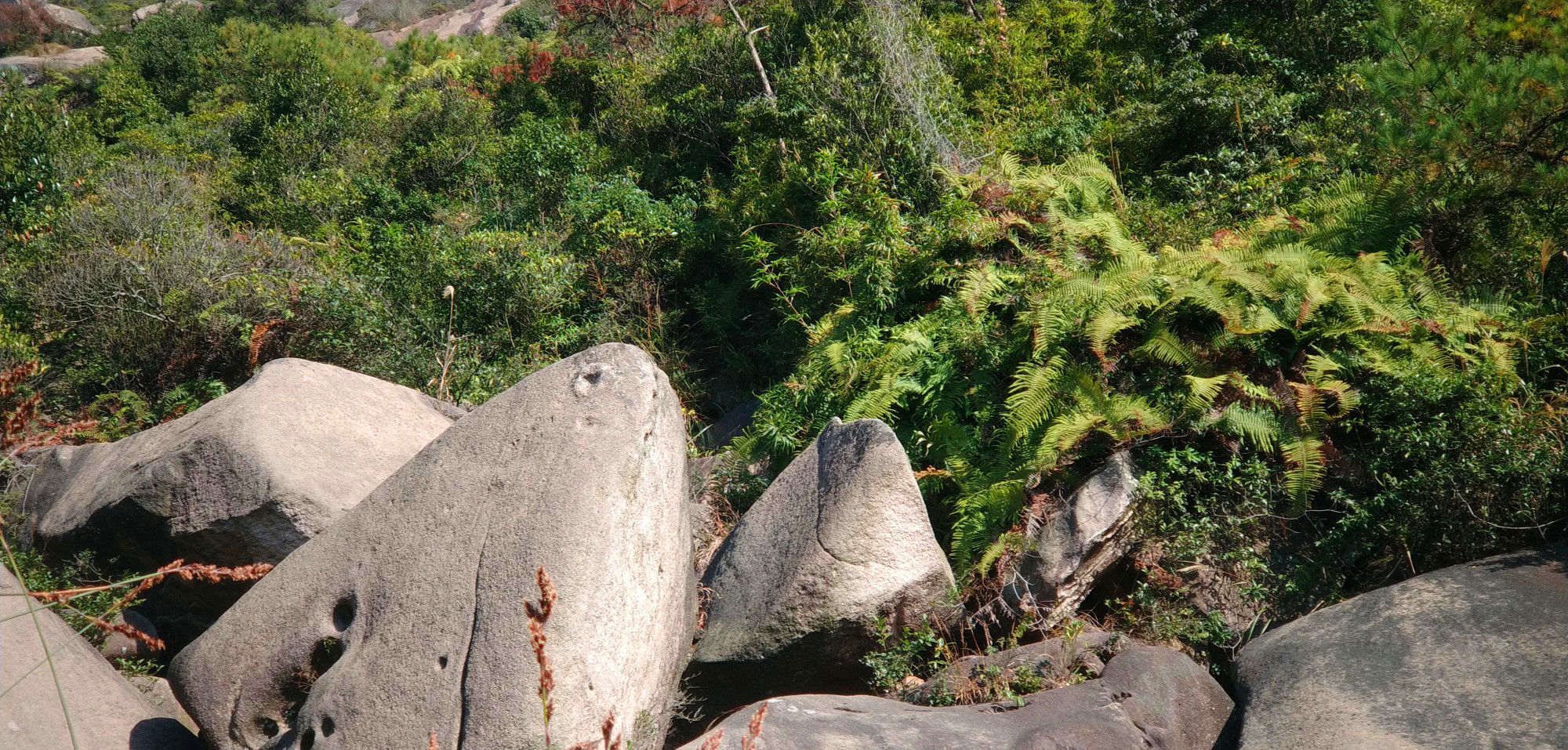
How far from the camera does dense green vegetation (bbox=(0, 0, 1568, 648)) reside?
208 inches

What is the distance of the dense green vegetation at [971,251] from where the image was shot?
208 inches

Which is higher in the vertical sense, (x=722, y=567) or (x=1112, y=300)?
(x=1112, y=300)

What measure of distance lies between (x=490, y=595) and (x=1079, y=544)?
306 cm

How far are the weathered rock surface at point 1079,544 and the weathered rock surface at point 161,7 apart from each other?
96.6 ft

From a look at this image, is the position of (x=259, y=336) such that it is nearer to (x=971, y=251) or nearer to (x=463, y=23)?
(x=971, y=251)

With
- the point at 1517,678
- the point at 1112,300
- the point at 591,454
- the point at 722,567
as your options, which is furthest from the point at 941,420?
the point at 1517,678

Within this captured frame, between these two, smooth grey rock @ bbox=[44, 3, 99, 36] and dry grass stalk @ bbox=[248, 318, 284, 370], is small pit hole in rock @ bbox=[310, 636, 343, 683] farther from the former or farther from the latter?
smooth grey rock @ bbox=[44, 3, 99, 36]

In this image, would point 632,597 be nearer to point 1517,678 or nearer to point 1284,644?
point 1284,644

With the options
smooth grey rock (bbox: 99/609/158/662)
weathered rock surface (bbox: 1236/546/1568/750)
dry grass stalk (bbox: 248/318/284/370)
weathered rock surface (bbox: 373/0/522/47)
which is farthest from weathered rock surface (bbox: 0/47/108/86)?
weathered rock surface (bbox: 1236/546/1568/750)

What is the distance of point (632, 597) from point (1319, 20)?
8200 mm

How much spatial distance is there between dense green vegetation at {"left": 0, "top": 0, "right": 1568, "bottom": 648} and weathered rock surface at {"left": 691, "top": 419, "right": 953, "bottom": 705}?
48 cm

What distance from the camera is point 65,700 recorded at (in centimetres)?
475

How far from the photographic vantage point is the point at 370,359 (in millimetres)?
9047

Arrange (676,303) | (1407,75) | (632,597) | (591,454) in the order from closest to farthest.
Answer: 1. (632,597)
2. (591,454)
3. (1407,75)
4. (676,303)
